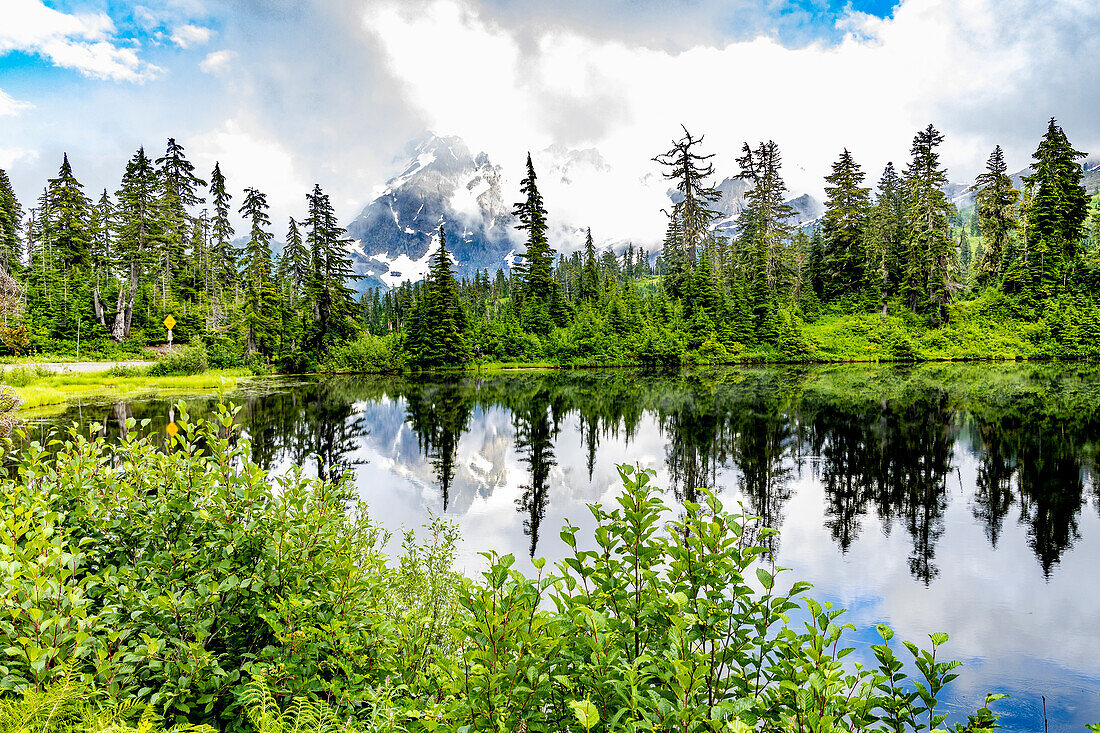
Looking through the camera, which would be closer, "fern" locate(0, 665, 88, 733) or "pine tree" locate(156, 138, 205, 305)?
"fern" locate(0, 665, 88, 733)

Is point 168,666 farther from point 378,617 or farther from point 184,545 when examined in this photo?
point 378,617

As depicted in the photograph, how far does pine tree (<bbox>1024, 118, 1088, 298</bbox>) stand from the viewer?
40219 mm

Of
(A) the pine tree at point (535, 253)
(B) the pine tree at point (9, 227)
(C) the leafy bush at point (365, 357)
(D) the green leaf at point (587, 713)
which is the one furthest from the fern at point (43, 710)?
(B) the pine tree at point (9, 227)

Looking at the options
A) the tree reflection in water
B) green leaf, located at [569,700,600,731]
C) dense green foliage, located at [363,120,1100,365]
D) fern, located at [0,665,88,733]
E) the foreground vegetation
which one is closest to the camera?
green leaf, located at [569,700,600,731]

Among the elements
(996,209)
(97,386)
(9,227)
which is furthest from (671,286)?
(9,227)

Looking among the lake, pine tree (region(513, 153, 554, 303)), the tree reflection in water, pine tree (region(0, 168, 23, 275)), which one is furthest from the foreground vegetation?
pine tree (region(0, 168, 23, 275))

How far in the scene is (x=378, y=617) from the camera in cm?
315

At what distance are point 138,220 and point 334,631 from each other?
63318 millimetres

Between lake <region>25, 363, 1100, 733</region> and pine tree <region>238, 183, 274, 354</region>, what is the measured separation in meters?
25.4

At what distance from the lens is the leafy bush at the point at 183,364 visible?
118ft

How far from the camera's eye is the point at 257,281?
1918 inches

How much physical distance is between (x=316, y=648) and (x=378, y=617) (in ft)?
1.27

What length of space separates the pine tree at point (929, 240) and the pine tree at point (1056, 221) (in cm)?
536

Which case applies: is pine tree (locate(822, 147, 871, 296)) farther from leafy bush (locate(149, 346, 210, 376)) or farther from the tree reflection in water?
leafy bush (locate(149, 346, 210, 376))
